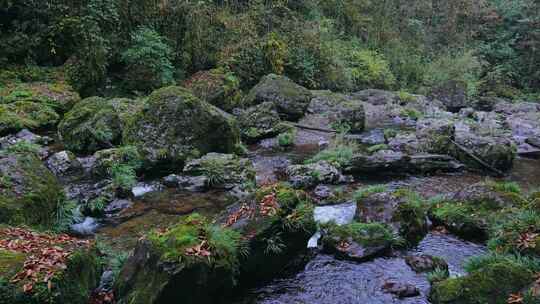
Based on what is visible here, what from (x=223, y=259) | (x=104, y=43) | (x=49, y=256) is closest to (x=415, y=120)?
(x=104, y=43)

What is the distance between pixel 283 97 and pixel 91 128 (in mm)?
8200

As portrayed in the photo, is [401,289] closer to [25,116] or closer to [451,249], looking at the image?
[451,249]

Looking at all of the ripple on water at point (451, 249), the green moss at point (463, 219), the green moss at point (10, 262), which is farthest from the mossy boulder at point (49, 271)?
the green moss at point (463, 219)

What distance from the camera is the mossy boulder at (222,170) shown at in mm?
10352

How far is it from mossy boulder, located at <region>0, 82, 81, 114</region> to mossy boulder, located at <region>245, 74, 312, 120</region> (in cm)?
691

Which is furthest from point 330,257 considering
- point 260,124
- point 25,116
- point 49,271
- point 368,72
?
point 368,72

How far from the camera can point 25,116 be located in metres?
13.4

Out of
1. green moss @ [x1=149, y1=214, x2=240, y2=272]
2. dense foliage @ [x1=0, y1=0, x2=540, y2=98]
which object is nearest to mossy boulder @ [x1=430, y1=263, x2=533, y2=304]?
green moss @ [x1=149, y1=214, x2=240, y2=272]

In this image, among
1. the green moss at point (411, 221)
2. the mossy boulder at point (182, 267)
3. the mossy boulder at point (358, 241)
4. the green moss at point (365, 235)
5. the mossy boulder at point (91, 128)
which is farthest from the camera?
the mossy boulder at point (91, 128)

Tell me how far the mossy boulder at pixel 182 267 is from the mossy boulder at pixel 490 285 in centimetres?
283

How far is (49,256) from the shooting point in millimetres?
5168

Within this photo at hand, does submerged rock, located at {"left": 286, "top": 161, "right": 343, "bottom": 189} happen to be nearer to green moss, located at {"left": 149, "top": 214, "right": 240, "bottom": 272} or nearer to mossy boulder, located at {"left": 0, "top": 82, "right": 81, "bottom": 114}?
green moss, located at {"left": 149, "top": 214, "right": 240, "bottom": 272}

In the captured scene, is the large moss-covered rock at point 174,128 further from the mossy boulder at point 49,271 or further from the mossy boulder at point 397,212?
the mossy boulder at point 49,271

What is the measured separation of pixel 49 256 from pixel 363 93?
2262 cm
